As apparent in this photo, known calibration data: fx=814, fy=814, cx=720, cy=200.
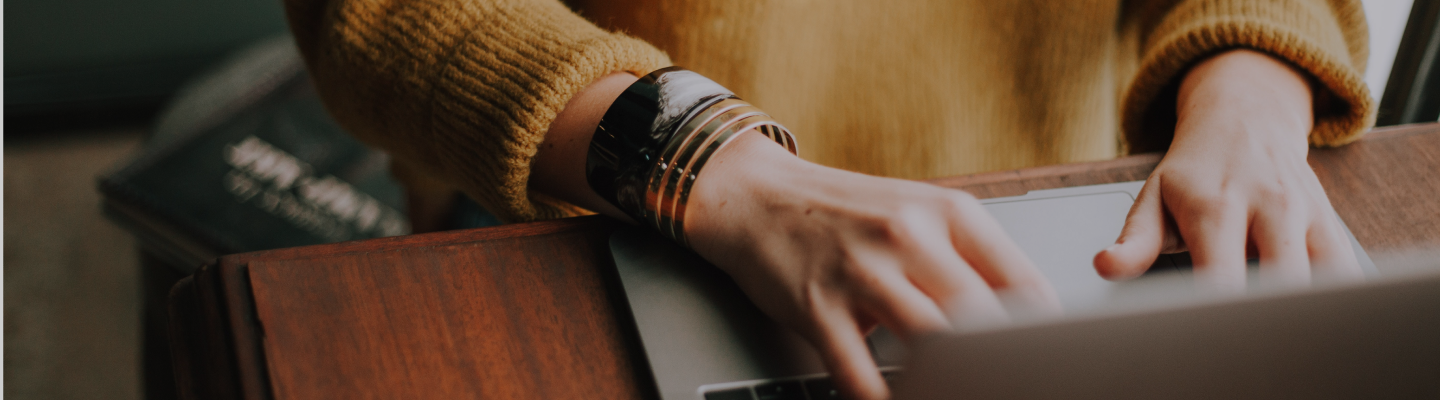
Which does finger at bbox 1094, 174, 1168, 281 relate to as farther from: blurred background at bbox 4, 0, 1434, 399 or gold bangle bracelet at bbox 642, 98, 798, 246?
A: blurred background at bbox 4, 0, 1434, 399

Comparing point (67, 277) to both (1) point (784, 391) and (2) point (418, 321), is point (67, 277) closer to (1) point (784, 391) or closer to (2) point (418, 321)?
(2) point (418, 321)

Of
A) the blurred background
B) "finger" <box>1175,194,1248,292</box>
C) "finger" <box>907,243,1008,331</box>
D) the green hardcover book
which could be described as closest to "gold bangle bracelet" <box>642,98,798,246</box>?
"finger" <box>907,243,1008,331</box>

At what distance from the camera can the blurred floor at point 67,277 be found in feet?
3.93

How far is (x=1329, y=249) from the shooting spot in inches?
14.9

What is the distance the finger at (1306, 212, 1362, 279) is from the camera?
0.37 meters

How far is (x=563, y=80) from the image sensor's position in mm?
399

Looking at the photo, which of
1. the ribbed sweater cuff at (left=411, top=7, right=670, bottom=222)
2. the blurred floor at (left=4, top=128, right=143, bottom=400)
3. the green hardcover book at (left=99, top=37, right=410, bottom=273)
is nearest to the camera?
the ribbed sweater cuff at (left=411, top=7, right=670, bottom=222)

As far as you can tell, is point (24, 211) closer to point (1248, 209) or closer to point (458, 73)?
point (458, 73)

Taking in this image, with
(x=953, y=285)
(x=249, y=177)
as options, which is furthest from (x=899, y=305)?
(x=249, y=177)

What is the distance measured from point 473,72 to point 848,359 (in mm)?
245

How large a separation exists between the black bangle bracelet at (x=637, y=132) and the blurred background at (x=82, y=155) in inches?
39.0

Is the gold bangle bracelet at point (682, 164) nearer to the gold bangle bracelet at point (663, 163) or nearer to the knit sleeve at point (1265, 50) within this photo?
the gold bangle bracelet at point (663, 163)

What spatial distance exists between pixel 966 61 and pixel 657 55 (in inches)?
11.8

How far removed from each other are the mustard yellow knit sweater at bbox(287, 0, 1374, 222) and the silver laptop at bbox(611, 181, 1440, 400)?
104 millimetres
